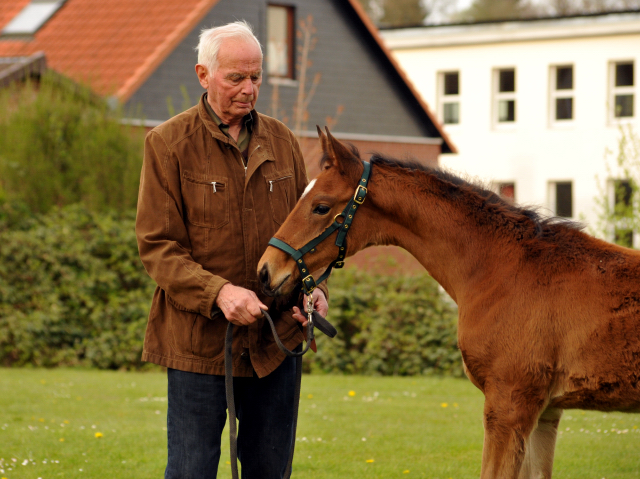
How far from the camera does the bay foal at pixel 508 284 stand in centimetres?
372

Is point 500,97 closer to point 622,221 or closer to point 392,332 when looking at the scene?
point 622,221

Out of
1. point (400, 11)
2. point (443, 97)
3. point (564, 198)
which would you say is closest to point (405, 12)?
point (400, 11)

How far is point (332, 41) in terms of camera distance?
21.0 metres

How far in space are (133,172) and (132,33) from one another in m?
6.78

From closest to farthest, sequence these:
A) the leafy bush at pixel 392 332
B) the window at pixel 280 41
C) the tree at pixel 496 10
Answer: the leafy bush at pixel 392 332
the window at pixel 280 41
the tree at pixel 496 10

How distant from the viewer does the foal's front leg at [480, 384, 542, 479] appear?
370 cm

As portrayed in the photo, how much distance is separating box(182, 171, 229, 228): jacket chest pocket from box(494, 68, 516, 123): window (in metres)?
25.5

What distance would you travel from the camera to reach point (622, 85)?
26.3 m

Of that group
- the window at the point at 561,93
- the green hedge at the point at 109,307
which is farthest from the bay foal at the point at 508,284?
the window at the point at 561,93

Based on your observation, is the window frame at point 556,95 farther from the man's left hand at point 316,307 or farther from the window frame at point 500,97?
the man's left hand at point 316,307

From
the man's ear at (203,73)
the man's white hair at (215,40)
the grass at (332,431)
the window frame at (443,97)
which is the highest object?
the window frame at (443,97)

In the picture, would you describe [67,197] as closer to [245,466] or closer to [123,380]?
[123,380]

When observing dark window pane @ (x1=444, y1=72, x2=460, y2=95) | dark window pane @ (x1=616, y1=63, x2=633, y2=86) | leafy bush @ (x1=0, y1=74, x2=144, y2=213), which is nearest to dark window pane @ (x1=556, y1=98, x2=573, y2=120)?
dark window pane @ (x1=616, y1=63, x2=633, y2=86)

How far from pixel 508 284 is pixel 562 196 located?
24.8 metres
